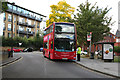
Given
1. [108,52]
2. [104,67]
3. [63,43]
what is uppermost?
[63,43]

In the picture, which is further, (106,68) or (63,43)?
(63,43)

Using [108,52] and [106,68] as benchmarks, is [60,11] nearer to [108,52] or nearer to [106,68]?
[108,52]

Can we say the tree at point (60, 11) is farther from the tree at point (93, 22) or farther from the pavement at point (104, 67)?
the pavement at point (104, 67)

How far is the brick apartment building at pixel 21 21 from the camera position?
60894 millimetres

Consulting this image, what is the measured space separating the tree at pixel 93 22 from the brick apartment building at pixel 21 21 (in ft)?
121

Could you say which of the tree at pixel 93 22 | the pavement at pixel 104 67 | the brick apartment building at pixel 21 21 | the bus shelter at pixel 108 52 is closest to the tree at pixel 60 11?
the tree at pixel 93 22

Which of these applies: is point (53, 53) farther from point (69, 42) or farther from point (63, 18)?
point (63, 18)

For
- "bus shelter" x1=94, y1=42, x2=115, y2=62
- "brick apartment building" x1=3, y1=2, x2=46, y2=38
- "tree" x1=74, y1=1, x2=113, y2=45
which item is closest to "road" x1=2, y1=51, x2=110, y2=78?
"bus shelter" x1=94, y1=42, x2=115, y2=62

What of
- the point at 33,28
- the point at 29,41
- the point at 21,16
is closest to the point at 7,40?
the point at 29,41

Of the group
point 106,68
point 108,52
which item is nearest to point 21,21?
point 108,52

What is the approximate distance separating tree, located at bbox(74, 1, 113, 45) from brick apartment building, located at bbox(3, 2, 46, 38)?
37.0m

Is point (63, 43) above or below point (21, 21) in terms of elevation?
below

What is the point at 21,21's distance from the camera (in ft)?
220

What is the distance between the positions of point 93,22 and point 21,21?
43632 mm
